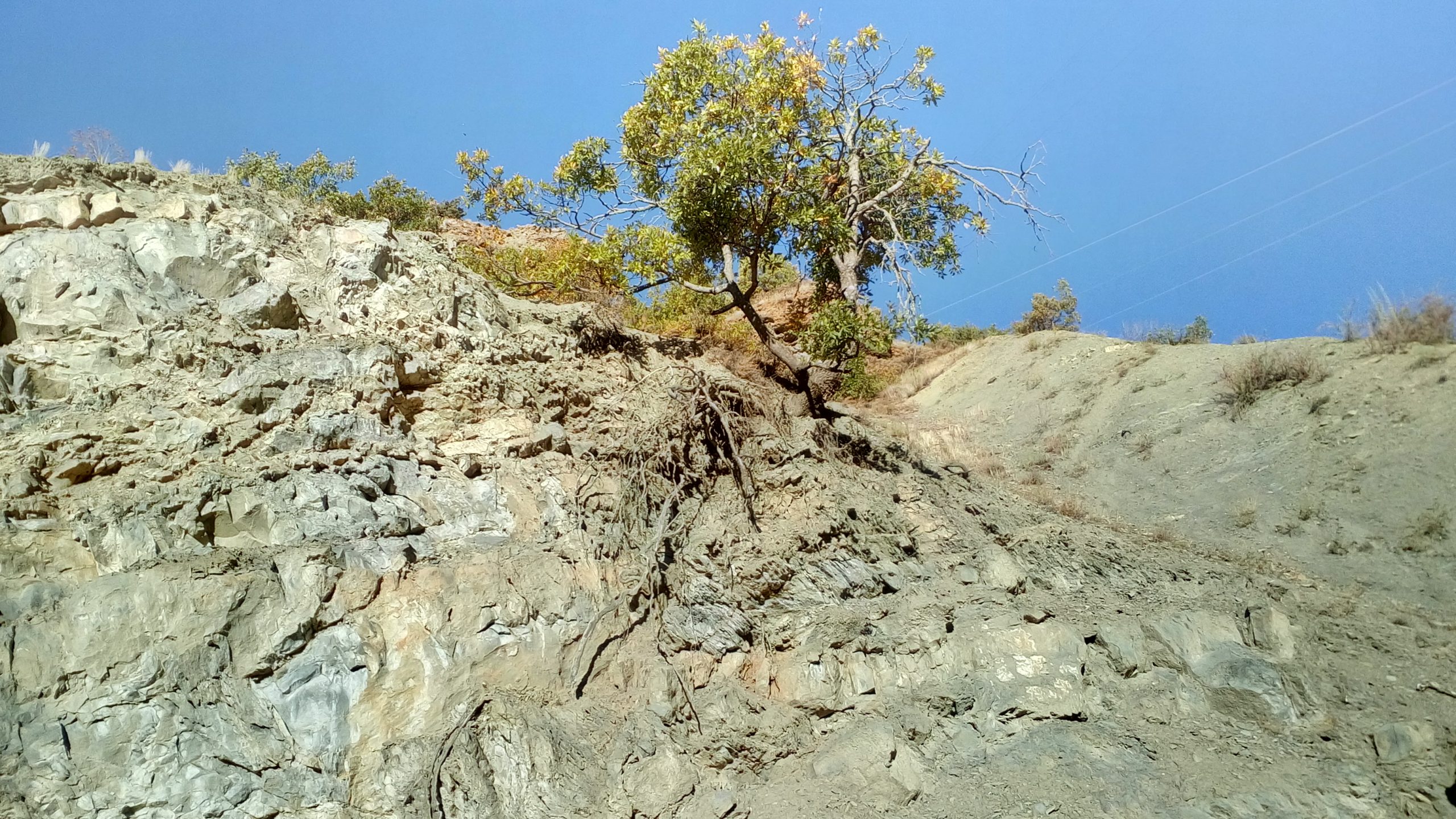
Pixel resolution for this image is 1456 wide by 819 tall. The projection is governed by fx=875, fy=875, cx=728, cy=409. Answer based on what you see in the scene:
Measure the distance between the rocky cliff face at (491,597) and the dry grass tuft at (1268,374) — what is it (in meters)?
5.56

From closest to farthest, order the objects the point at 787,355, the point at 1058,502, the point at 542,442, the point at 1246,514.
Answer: the point at 542,442, the point at 787,355, the point at 1246,514, the point at 1058,502

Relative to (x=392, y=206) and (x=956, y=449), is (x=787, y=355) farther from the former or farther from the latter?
(x=392, y=206)

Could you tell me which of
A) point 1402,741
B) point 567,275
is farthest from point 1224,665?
point 567,275

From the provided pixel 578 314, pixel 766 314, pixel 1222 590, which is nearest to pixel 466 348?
pixel 578 314

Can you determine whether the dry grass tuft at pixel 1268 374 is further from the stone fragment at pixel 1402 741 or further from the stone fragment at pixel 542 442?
the stone fragment at pixel 542 442

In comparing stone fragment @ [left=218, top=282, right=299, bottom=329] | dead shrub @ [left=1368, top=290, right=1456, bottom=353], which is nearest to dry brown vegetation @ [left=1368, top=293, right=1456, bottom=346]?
dead shrub @ [left=1368, top=290, right=1456, bottom=353]

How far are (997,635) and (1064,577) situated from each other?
174 cm

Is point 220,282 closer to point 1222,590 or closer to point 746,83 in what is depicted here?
point 746,83

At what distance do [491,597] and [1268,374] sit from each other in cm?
1265

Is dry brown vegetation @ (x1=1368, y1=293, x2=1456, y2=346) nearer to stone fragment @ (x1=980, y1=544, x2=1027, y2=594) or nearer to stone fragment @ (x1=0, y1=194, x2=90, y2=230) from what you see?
stone fragment @ (x1=980, y1=544, x2=1027, y2=594)

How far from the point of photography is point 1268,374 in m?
13.7

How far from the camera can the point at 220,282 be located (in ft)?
25.9

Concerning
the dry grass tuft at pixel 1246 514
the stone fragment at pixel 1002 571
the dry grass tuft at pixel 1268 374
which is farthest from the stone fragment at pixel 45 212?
the dry grass tuft at pixel 1268 374

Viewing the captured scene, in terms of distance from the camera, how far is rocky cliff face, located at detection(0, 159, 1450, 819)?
211 inches
